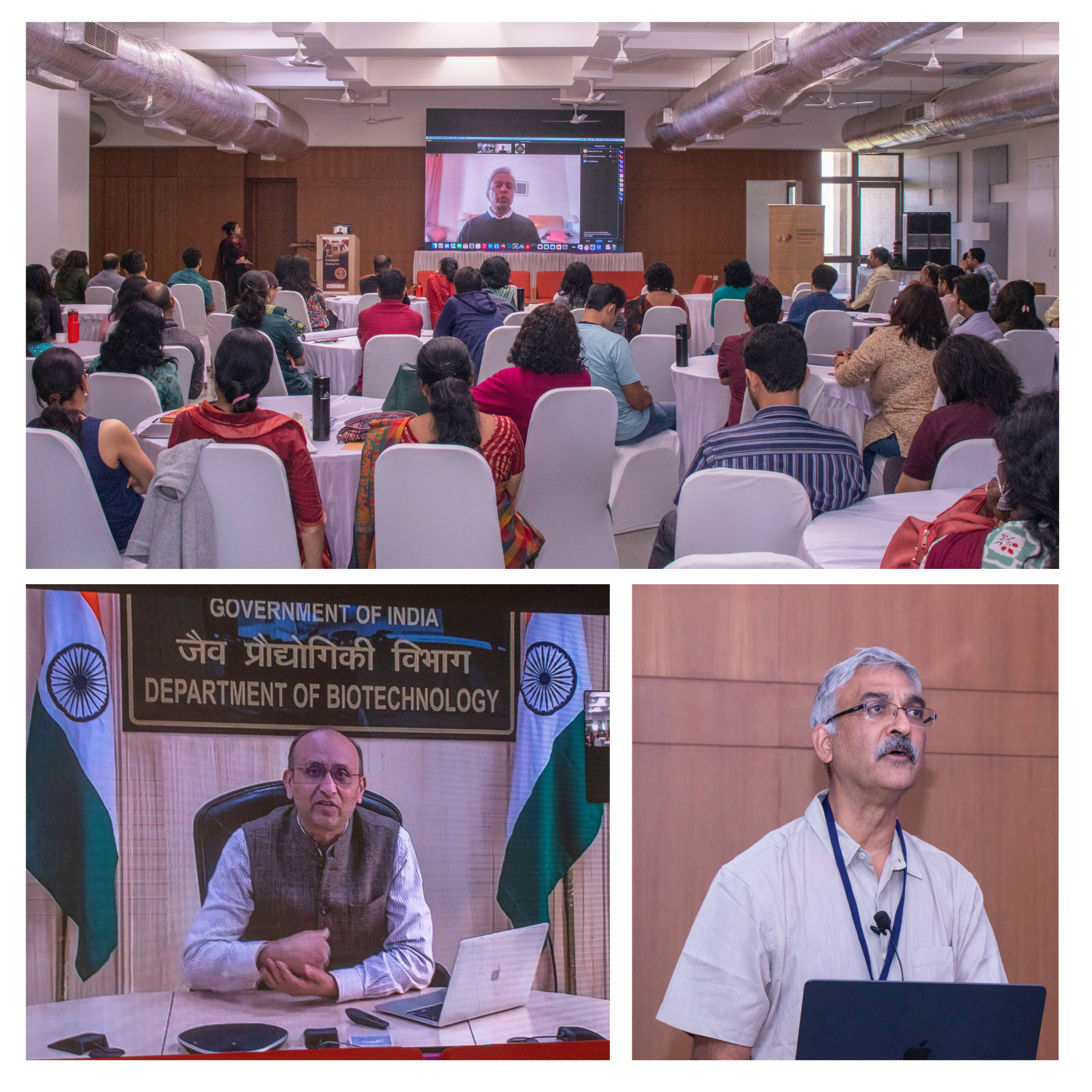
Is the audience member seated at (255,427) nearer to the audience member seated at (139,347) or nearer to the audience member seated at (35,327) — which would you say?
the audience member seated at (139,347)

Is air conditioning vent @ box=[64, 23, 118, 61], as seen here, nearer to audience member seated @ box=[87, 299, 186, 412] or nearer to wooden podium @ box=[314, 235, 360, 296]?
audience member seated @ box=[87, 299, 186, 412]

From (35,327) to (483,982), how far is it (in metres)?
4.65

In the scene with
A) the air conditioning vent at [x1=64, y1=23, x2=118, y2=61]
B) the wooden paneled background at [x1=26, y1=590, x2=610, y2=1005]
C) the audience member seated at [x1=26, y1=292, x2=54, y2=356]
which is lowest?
the wooden paneled background at [x1=26, y1=590, x2=610, y2=1005]

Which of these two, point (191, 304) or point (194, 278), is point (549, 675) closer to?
point (191, 304)

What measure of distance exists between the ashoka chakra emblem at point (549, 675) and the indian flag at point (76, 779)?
0.66m

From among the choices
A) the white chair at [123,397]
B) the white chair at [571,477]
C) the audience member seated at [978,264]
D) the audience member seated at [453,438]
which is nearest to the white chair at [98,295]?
the white chair at [123,397]

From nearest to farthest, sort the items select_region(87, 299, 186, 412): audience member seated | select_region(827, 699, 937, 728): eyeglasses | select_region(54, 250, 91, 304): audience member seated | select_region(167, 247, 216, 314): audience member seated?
select_region(827, 699, 937, 728): eyeglasses, select_region(87, 299, 186, 412): audience member seated, select_region(54, 250, 91, 304): audience member seated, select_region(167, 247, 216, 314): audience member seated

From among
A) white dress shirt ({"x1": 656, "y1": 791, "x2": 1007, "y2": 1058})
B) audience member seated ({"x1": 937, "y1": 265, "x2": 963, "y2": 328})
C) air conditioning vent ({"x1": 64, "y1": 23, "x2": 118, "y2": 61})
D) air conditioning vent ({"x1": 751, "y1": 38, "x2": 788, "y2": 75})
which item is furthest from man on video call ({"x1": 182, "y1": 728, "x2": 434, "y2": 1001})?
air conditioning vent ({"x1": 751, "y1": 38, "x2": 788, "y2": 75})

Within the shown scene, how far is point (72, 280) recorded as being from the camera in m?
9.79

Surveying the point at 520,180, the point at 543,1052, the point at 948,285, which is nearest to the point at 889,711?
the point at 543,1052

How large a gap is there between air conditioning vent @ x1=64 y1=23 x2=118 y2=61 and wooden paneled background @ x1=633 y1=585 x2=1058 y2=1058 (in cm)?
691

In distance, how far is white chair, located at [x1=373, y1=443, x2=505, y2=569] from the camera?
298 cm

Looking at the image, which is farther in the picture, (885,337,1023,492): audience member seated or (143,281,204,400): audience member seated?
(143,281,204,400): audience member seated
